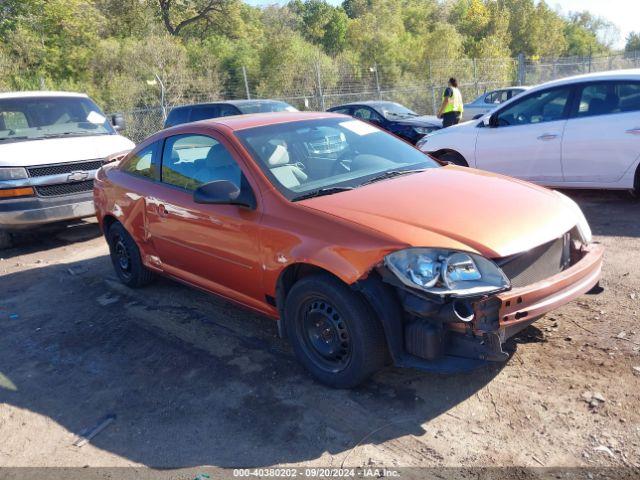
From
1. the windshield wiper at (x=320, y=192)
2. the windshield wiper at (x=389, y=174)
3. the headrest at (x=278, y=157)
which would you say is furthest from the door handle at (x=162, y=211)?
the windshield wiper at (x=389, y=174)

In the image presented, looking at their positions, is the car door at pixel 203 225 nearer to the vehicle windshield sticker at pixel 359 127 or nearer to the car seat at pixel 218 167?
the car seat at pixel 218 167

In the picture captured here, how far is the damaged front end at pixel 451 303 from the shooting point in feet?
9.62

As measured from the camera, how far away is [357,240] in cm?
318

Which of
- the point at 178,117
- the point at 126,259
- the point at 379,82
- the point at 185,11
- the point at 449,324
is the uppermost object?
the point at 185,11

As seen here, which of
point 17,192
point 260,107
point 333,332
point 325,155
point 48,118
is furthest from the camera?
point 260,107

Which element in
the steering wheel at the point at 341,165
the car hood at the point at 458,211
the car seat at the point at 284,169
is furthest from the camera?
the steering wheel at the point at 341,165

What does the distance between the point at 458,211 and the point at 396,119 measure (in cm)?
1053

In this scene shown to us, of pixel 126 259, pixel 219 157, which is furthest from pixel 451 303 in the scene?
pixel 126 259

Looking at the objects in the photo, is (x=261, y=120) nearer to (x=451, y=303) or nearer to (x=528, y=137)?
(x=451, y=303)

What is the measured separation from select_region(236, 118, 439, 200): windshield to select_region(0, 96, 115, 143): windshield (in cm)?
520

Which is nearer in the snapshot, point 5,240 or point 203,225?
point 203,225

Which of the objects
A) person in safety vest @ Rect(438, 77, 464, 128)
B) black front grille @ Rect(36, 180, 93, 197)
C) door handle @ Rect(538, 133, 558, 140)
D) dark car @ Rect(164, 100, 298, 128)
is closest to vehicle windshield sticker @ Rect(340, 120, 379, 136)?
door handle @ Rect(538, 133, 558, 140)

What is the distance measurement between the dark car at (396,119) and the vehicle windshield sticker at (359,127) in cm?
757

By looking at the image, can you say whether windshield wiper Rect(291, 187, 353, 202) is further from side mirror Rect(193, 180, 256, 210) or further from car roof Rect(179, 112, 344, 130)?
car roof Rect(179, 112, 344, 130)
